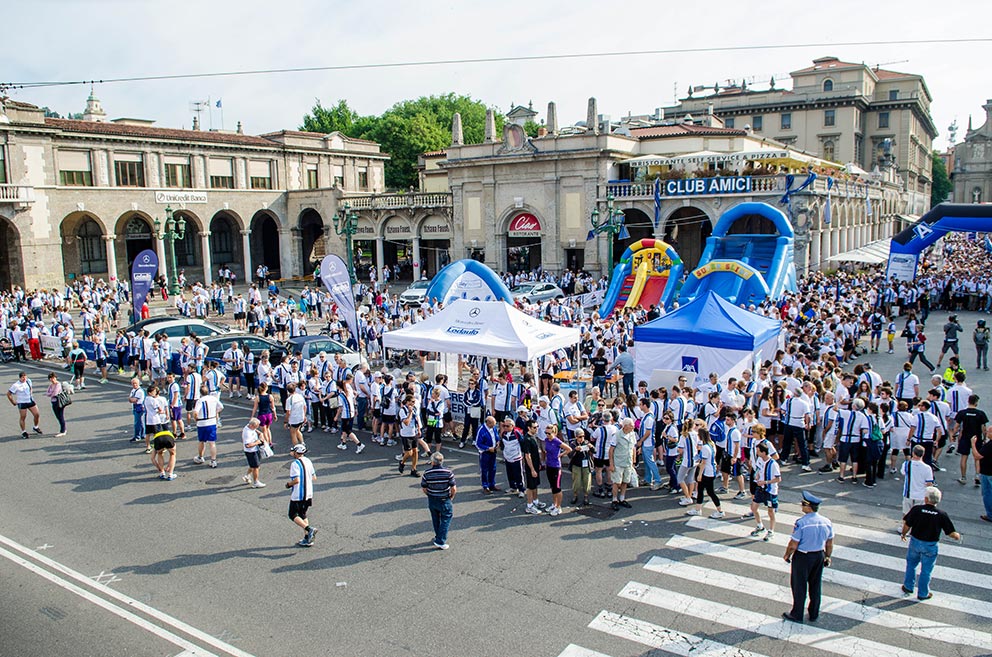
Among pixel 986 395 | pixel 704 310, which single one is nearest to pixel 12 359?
pixel 704 310

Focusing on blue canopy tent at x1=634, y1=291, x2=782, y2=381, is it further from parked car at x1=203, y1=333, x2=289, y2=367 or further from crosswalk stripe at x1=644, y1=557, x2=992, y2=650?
parked car at x1=203, y1=333, x2=289, y2=367

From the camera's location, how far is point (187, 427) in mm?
17328

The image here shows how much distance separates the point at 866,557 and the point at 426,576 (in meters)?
5.88

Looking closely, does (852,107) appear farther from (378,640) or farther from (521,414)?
(378,640)

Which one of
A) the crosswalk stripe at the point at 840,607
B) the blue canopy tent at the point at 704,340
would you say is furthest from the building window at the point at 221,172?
the crosswalk stripe at the point at 840,607

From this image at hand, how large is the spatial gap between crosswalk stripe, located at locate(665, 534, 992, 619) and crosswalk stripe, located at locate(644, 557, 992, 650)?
454 mm

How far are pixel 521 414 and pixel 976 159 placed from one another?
106 meters

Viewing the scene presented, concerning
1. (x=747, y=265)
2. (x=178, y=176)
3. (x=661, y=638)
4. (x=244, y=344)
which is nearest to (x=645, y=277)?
(x=747, y=265)

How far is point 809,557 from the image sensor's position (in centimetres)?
827

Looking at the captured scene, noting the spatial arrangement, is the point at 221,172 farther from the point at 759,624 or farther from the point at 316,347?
the point at 759,624

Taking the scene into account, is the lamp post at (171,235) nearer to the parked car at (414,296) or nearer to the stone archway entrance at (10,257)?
the stone archway entrance at (10,257)

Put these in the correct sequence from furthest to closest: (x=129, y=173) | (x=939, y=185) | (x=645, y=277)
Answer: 1. (x=939, y=185)
2. (x=129, y=173)
3. (x=645, y=277)

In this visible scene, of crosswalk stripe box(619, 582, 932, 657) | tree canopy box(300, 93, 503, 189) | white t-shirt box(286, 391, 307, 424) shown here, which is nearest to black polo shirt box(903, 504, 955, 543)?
crosswalk stripe box(619, 582, 932, 657)

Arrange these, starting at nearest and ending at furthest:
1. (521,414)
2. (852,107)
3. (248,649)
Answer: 1. (248,649)
2. (521,414)
3. (852,107)
